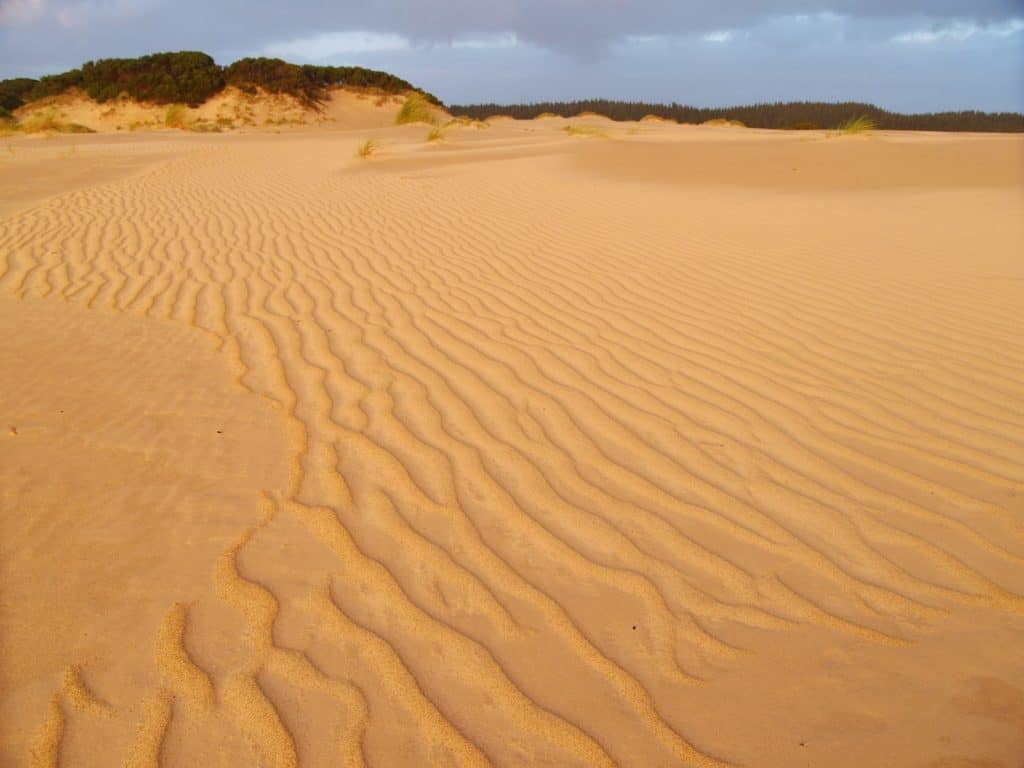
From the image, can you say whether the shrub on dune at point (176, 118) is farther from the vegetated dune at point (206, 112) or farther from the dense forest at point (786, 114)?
the dense forest at point (786, 114)

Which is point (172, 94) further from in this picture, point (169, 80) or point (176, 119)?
point (176, 119)

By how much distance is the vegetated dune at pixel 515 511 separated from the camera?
1848 millimetres

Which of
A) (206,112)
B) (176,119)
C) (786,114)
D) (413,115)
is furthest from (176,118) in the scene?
(786,114)

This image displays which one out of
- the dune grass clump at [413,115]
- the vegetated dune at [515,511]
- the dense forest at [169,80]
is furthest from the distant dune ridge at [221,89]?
the vegetated dune at [515,511]

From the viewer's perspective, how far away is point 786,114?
37000 mm

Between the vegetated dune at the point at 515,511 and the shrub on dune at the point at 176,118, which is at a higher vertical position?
the shrub on dune at the point at 176,118

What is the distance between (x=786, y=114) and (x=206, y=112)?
2874cm

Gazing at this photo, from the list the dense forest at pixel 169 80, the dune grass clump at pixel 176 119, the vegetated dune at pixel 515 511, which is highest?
the dense forest at pixel 169 80

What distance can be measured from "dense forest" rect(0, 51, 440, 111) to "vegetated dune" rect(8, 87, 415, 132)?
37 centimetres

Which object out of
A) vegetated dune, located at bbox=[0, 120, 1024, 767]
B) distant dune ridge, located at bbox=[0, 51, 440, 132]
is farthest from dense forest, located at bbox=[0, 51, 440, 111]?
vegetated dune, located at bbox=[0, 120, 1024, 767]

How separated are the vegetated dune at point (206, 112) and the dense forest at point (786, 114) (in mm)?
7657

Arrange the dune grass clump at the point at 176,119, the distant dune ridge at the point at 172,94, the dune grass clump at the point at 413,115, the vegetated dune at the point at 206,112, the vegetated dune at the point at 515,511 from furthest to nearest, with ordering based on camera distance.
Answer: the distant dune ridge at the point at 172,94, the vegetated dune at the point at 206,112, the dune grass clump at the point at 176,119, the dune grass clump at the point at 413,115, the vegetated dune at the point at 515,511

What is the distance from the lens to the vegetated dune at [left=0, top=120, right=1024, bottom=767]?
6.06 feet

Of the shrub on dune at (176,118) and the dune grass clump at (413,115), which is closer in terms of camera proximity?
the dune grass clump at (413,115)
